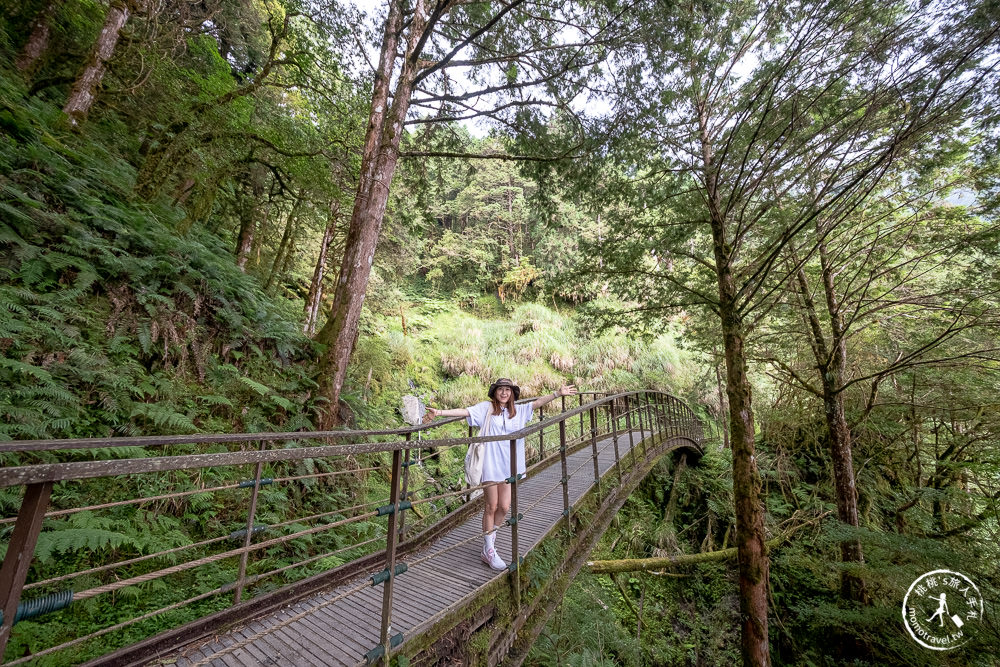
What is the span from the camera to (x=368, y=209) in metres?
5.39

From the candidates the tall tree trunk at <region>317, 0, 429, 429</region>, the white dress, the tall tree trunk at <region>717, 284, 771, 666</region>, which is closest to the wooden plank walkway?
the white dress

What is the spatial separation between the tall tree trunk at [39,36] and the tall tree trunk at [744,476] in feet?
29.1

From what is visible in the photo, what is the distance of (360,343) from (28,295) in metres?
5.55

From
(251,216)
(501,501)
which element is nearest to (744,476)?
(501,501)

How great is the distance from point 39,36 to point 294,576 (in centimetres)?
773

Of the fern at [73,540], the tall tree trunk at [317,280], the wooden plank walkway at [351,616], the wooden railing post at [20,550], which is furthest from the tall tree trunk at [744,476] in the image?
the tall tree trunk at [317,280]

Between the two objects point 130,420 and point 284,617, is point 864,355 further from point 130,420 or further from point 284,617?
point 130,420

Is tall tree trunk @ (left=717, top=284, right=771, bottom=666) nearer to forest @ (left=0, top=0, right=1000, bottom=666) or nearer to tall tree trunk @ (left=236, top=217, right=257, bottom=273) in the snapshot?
forest @ (left=0, top=0, right=1000, bottom=666)

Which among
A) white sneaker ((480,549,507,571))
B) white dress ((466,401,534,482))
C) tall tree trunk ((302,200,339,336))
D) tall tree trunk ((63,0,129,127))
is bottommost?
white sneaker ((480,549,507,571))

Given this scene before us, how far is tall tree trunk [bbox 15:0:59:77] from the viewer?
192 inches

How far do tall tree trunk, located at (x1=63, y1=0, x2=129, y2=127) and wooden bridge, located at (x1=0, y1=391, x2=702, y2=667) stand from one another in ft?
13.7

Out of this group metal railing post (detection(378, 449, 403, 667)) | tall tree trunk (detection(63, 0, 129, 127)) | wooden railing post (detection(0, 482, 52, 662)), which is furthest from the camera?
tall tree trunk (detection(63, 0, 129, 127))

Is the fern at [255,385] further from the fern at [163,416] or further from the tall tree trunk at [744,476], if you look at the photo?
the tall tree trunk at [744,476]

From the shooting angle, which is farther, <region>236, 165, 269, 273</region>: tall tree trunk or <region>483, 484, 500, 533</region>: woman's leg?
<region>236, 165, 269, 273</region>: tall tree trunk
